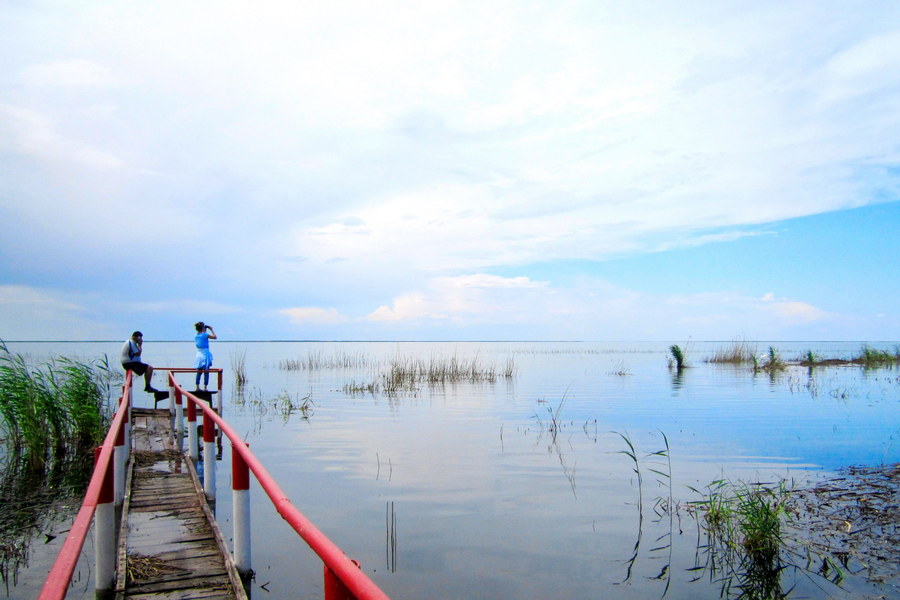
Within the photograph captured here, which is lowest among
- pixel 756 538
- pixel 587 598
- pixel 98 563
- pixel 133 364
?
pixel 587 598

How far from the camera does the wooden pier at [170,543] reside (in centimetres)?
463

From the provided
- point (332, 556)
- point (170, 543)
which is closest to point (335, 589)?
point (332, 556)

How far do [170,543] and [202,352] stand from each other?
41.4 feet

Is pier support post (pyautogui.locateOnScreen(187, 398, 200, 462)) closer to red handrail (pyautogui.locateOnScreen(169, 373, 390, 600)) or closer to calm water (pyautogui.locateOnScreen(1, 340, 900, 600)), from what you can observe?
calm water (pyautogui.locateOnScreen(1, 340, 900, 600))

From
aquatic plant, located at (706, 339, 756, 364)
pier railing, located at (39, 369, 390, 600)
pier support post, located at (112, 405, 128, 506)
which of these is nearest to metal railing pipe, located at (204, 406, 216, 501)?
pier railing, located at (39, 369, 390, 600)

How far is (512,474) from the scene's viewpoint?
1098cm

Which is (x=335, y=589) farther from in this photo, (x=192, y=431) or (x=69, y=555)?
(x=192, y=431)

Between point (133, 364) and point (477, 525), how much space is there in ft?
33.8

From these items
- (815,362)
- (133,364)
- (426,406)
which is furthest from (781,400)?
(815,362)

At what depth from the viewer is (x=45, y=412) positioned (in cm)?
1206

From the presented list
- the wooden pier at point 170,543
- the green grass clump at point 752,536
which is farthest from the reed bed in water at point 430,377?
the green grass clump at point 752,536

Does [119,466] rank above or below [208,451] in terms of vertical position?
below

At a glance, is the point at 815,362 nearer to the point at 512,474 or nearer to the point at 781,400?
the point at 781,400

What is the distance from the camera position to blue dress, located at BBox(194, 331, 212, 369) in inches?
663
